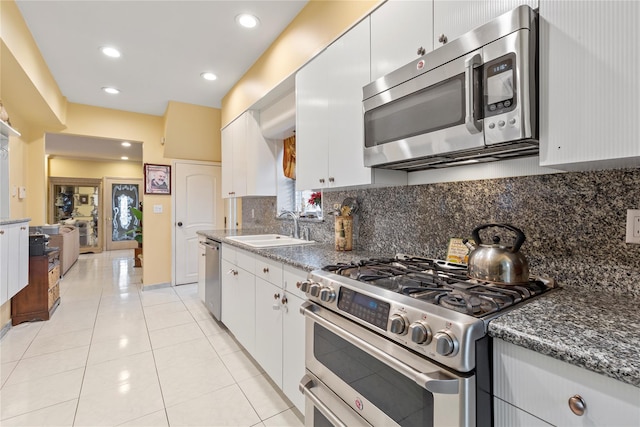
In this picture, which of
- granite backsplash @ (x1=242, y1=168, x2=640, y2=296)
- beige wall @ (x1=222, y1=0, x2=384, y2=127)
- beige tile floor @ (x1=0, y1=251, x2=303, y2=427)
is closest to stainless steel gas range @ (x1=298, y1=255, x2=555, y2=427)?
granite backsplash @ (x1=242, y1=168, x2=640, y2=296)

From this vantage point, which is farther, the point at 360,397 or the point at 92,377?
the point at 92,377

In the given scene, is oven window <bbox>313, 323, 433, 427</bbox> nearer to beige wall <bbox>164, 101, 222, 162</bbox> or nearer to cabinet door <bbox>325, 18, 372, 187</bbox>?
cabinet door <bbox>325, 18, 372, 187</bbox>

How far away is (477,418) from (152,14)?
10.4 feet

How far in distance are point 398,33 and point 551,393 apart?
1.49 metres

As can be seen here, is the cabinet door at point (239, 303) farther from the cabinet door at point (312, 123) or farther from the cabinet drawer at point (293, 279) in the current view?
the cabinet door at point (312, 123)

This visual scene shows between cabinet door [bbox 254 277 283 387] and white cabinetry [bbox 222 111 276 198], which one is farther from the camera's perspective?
white cabinetry [bbox 222 111 276 198]

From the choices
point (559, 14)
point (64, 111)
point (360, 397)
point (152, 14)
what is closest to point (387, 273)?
point (360, 397)

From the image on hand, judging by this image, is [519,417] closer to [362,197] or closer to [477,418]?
[477,418]

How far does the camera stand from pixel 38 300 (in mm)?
3180

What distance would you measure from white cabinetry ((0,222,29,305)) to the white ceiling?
5.57 feet

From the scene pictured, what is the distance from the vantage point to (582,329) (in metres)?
0.73

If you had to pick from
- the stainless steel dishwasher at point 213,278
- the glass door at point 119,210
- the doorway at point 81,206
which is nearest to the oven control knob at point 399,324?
the stainless steel dishwasher at point 213,278

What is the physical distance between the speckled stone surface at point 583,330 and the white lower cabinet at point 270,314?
100cm

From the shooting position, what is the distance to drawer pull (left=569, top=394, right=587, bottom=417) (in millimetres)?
640
